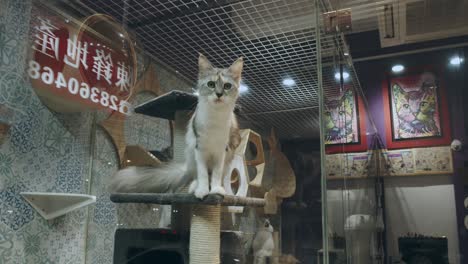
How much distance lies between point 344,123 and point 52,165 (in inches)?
39.6

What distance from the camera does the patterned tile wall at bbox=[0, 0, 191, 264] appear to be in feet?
3.40

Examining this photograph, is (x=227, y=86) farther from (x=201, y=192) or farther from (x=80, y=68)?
(x=80, y=68)

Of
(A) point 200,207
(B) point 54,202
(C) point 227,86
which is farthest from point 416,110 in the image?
(B) point 54,202

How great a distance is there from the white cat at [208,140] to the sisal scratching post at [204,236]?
0.22 ft

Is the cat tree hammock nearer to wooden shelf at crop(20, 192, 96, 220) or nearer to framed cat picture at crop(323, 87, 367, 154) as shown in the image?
wooden shelf at crop(20, 192, 96, 220)

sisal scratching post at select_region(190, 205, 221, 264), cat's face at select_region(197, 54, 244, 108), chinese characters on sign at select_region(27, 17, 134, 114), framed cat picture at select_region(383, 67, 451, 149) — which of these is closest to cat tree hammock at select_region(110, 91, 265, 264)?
sisal scratching post at select_region(190, 205, 221, 264)

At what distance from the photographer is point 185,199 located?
1.01m

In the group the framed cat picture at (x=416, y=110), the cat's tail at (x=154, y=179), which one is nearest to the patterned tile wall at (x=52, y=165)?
the cat's tail at (x=154, y=179)

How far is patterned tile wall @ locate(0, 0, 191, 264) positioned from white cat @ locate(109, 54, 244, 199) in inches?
6.5

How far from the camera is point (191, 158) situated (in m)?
1.10

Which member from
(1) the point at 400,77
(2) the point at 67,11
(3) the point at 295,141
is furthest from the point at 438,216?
(2) the point at 67,11

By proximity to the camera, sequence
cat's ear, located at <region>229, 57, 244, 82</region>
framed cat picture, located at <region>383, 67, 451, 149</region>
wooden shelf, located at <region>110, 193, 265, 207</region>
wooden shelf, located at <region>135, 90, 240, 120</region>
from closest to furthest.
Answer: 1. wooden shelf, located at <region>110, 193, 265, 207</region>
2. cat's ear, located at <region>229, 57, 244, 82</region>
3. wooden shelf, located at <region>135, 90, 240, 120</region>
4. framed cat picture, located at <region>383, 67, 451, 149</region>

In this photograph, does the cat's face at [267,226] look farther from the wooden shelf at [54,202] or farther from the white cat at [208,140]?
the wooden shelf at [54,202]

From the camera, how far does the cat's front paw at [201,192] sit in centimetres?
99
